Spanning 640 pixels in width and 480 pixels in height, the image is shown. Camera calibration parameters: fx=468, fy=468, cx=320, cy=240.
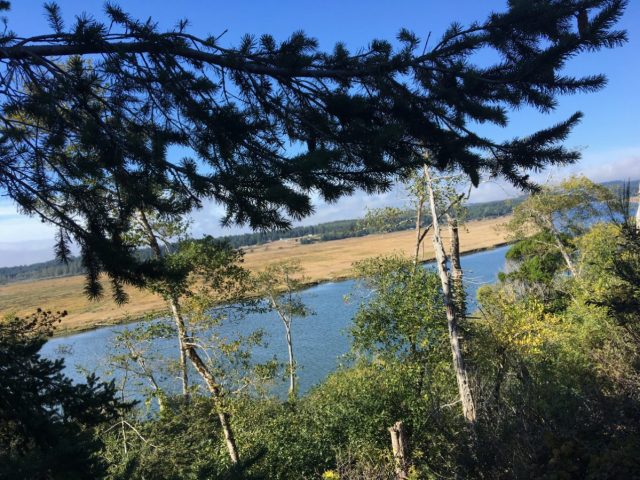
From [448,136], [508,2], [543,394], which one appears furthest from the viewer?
[543,394]

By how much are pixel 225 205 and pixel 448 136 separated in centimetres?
130

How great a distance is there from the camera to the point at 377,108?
2699 mm

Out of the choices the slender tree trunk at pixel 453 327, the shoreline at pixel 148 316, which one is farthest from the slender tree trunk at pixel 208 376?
the slender tree trunk at pixel 453 327

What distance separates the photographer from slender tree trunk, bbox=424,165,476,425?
1043cm

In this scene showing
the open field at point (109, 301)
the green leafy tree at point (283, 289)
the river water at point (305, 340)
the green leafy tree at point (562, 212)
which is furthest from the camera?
the open field at point (109, 301)

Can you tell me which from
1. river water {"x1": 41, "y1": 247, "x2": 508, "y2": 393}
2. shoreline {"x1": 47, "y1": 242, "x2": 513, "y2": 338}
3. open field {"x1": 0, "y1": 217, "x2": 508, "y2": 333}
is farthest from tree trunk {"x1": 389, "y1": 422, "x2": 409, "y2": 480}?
open field {"x1": 0, "y1": 217, "x2": 508, "y2": 333}

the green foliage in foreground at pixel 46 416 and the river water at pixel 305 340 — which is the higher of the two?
the green foliage in foreground at pixel 46 416

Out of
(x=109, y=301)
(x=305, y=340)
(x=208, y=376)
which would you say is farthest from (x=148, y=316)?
(x=109, y=301)

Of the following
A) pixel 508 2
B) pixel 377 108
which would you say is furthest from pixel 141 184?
pixel 508 2

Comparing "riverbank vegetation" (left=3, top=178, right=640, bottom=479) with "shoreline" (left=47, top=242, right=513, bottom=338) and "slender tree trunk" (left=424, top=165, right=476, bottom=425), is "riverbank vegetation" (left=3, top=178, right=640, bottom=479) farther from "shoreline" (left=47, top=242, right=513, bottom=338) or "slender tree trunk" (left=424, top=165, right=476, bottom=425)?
"shoreline" (left=47, top=242, right=513, bottom=338)

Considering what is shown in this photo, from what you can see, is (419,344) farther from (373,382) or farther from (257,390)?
(257,390)

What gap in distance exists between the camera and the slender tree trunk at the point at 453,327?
10430mm

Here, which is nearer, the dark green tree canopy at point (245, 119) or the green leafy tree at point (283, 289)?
the dark green tree canopy at point (245, 119)

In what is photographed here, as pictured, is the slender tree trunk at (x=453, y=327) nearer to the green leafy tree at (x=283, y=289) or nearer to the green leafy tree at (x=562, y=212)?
the green leafy tree at (x=283, y=289)
